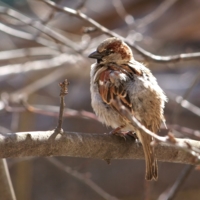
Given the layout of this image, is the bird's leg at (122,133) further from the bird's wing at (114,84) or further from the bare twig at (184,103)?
the bare twig at (184,103)

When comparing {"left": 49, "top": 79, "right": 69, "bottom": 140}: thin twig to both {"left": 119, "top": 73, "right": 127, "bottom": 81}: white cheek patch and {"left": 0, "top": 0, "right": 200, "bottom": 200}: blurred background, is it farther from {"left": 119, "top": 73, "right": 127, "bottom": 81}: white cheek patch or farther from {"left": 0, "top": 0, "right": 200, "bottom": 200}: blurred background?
{"left": 0, "top": 0, "right": 200, "bottom": 200}: blurred background

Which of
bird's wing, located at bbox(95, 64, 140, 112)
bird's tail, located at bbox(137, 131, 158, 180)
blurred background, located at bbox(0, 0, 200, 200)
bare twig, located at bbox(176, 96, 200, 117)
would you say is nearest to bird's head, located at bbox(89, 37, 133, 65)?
bird's wing, located at bbox(95, 64, 140, 112)

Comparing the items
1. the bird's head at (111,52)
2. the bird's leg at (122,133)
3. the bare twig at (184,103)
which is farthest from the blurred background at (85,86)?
the bird's leg at (122,133)

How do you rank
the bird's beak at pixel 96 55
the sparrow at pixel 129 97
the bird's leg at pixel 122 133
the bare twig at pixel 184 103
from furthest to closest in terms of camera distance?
the bare twig at pixel 184 103, the bird's beak at pixel 96 55, the sparrow at pixel 129 97, the bird's leg at pixel 122 133

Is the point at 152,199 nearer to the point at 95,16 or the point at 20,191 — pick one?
the point at 20,191

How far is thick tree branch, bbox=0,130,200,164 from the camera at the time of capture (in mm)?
2256

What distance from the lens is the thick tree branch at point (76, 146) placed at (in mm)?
2256

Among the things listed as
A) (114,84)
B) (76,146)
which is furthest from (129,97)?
(76,146)

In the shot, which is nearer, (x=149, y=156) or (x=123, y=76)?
(x=149, y=156)

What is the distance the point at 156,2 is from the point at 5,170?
5434mm

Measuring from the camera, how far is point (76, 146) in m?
2.44

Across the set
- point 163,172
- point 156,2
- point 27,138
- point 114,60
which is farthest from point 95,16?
point 27,138

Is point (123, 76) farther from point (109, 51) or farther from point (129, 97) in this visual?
point (109, 51)

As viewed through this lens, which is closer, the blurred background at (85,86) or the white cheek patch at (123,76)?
the white cheek patch at (123,76)
